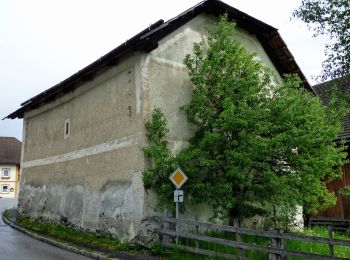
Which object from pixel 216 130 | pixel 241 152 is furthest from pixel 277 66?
pixel 241 152

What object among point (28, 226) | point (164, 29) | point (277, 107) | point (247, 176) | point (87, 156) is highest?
point (164, 29)

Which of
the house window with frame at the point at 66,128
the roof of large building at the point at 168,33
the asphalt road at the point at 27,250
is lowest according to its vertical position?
the asphalt road at the point at 27,250

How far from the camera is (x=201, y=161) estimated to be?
33.8ft

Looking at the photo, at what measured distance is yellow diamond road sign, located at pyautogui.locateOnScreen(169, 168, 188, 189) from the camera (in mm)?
10070

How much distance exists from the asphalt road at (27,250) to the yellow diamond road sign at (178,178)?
2.98 meters

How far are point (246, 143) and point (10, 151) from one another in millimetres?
52518

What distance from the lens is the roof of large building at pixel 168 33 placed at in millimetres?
11430

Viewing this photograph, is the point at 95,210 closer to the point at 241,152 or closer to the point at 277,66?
the point at 241,152

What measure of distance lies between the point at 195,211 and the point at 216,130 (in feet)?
8.20

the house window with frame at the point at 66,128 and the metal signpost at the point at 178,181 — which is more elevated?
the house window with frame at the point at 66,128

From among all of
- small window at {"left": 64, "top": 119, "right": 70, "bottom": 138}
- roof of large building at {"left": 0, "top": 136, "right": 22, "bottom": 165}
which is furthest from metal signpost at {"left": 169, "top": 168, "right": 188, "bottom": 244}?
roof of large building at {"left": 0, "top": 136, "right": 22, "bottom": 165}

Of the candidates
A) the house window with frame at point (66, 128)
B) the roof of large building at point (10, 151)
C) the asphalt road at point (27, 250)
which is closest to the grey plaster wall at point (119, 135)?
the house window with frame at point (66, 128)

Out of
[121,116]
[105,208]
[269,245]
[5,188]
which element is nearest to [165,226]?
[105,208]

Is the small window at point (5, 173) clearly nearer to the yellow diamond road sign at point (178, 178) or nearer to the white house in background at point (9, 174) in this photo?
the white house in background at point (9, 174)
